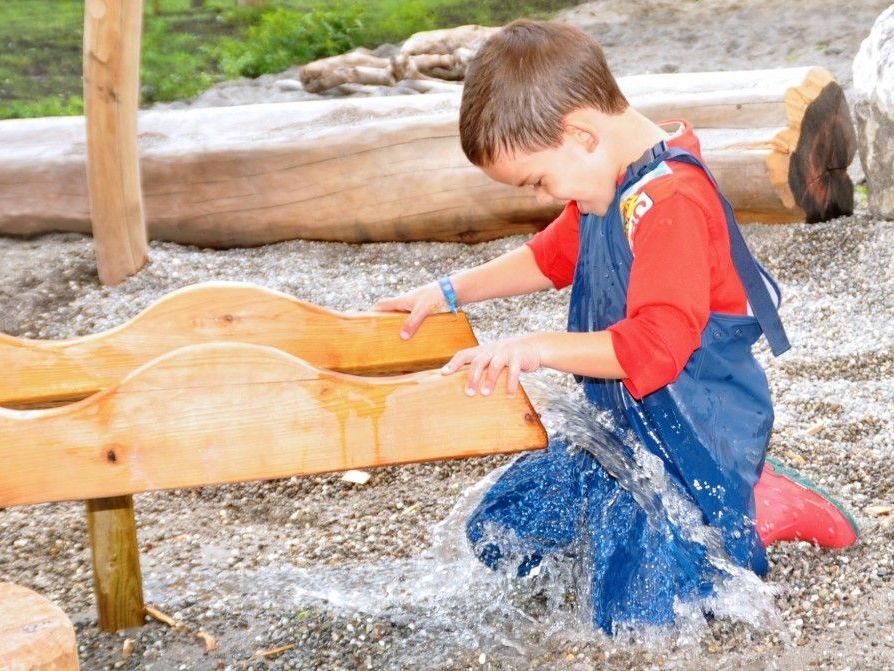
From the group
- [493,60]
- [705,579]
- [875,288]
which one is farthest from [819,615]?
[875,288]

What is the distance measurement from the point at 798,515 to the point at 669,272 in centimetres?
78

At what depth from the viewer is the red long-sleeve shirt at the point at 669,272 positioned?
197 centimetres

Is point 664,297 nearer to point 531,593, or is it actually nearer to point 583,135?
point 583,135

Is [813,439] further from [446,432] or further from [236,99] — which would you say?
[236,99]

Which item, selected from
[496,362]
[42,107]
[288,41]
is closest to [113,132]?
[496,362]

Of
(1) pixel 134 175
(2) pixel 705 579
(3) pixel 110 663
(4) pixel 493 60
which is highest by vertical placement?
(4) pixel 493 60

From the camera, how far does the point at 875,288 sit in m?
4.23

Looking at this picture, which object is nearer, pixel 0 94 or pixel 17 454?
pixel 17 454

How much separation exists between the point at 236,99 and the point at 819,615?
23.5 ft

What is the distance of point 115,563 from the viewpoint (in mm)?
2334

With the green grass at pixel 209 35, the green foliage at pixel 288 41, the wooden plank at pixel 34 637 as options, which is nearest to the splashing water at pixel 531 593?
the wooden plank at pixel 34 637

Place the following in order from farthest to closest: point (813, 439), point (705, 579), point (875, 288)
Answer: point (875, 288)
point (813, 439)
point (705, 579)

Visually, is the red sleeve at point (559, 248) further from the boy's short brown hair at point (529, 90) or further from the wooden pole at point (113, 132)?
the wooden pole at point (113, 132)


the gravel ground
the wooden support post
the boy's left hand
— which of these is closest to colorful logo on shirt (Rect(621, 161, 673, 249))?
the boy's left hand
